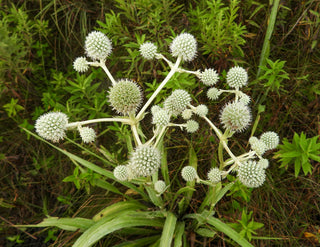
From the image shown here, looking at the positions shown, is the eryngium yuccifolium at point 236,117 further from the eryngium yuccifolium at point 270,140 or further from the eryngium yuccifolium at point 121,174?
the eryngium yuccifolium at point 121,174

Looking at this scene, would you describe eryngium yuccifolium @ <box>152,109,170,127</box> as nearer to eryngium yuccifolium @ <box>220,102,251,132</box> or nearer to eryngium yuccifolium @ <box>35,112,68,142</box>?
eryngium yuccifolium @ <box>220,102,251,132</box>

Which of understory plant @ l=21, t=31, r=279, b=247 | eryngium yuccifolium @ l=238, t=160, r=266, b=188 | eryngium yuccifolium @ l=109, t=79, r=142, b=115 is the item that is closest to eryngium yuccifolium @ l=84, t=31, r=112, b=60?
understory plant @ l=21, t=31, r=279, b=247

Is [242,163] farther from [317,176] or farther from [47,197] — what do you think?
[47,197]

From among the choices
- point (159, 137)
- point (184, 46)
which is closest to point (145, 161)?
point (159, 137)

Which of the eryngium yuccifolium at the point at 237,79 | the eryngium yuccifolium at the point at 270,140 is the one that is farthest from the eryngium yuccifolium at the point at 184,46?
the eryngium yuccifolium at the point at 270,140

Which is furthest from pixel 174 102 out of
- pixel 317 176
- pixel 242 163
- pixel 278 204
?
pixel 317 176
